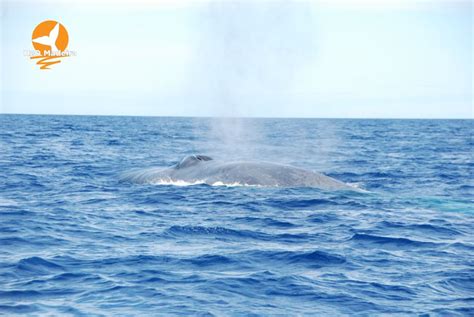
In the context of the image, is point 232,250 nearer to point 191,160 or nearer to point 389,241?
point 389,241

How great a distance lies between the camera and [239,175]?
20.5m

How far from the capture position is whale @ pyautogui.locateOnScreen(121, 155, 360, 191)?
20266mm

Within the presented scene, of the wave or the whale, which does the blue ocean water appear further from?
the whale

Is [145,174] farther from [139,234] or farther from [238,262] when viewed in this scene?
[238,262]

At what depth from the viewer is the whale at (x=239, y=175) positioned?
20266mm

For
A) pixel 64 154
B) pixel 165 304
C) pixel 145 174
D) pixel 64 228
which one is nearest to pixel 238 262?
pixel 165 304

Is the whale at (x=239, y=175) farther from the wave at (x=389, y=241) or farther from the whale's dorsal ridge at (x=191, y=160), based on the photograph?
the wave at (x=389, y=241)

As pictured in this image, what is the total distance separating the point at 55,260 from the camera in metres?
11.1

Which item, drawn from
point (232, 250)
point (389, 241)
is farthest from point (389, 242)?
point (232, 250)

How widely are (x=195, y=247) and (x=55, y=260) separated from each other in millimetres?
2694

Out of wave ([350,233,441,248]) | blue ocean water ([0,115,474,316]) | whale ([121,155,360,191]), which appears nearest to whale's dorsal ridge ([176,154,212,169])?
whale ([121,155,360,191])

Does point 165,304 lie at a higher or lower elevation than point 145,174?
lower

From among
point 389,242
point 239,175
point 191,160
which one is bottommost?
point 389,242

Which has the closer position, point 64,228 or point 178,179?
point 64,228
